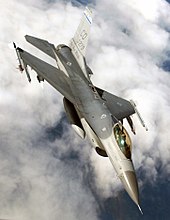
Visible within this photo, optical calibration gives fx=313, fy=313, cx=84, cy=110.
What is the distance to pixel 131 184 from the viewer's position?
15.9 metres

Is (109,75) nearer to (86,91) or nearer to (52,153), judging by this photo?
Result: (52,153)

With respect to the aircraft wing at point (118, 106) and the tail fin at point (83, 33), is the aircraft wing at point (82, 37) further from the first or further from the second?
the aircraft wing at point (118, 106)

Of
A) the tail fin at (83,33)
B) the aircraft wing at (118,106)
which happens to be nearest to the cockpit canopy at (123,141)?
the aircraft wing at (118,106)

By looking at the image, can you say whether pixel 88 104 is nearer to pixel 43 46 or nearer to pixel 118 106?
pixel 118 106

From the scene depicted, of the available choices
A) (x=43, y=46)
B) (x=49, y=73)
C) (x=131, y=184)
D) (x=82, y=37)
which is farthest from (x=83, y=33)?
(x=131, y=184)

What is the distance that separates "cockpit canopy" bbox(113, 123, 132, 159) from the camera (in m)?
17.1

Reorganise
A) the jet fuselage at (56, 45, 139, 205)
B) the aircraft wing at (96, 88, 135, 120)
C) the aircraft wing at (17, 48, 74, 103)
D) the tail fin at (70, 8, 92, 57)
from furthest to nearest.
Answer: the tail fin at (70, 8, 92, 57) < the aircraft wing at (17, 48, 74, 103) < the aircraft wing at (96, 88, 135, 120) < the jet fuselage at (56, 45, 139, 205)

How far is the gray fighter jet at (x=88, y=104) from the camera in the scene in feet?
55.9

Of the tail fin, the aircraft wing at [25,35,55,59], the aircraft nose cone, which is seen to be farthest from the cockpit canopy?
the aircraft wing at [25,35,55,59]

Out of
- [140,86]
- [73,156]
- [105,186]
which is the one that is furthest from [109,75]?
[105,186]

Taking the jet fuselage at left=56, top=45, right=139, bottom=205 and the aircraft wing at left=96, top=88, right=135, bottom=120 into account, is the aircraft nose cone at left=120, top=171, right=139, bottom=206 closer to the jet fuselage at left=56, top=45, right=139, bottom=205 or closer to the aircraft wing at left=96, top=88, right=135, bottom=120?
the jet fuselage at left=56, top=45, right=139, bottom=205

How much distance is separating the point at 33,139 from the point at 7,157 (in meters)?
14.1

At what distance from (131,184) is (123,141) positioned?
8.07 feet

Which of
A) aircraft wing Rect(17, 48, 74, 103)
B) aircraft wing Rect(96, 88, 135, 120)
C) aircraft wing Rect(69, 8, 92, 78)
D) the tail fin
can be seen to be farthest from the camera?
the tail fin
